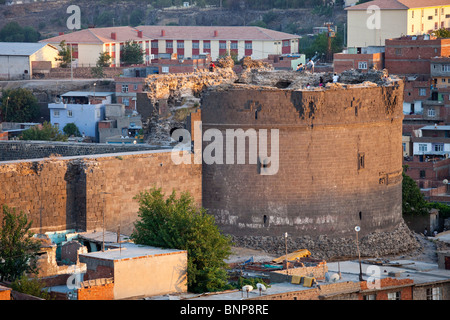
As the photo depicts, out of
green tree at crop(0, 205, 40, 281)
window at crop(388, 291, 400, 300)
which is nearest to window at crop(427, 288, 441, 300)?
window at crop(388, 291, 400, 300)

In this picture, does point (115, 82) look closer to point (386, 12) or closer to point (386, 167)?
point (386, 12)

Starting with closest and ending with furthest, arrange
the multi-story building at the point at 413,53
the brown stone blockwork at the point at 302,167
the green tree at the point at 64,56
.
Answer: the brown stone blockwork at the point at 302,167, the multi-story building at the point at 413,53, the green tree at the point at 64,56

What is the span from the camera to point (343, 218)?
36.9 m

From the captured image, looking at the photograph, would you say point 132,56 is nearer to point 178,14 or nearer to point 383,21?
point 383,21

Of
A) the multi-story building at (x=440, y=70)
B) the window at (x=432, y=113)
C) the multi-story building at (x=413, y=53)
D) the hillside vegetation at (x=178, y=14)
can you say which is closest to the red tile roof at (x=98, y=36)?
the hillside vegetation at (x=178, y=14)

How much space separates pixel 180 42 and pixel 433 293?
233 ft

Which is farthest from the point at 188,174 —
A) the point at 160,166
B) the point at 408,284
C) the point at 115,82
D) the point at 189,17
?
the point at 189,17

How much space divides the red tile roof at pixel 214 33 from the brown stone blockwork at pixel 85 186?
197ft

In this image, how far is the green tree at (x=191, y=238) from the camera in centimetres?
2961

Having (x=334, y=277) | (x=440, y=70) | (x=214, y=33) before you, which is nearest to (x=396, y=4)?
(x=440, y=70)

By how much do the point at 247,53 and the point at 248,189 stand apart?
197 feet

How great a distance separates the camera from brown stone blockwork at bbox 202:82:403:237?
36250mm

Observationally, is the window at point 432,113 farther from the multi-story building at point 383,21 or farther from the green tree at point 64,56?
the green tree at point 64,56

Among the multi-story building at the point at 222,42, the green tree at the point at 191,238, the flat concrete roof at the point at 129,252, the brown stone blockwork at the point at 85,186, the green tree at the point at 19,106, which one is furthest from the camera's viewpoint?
the multi-story building at the point at 222,42
